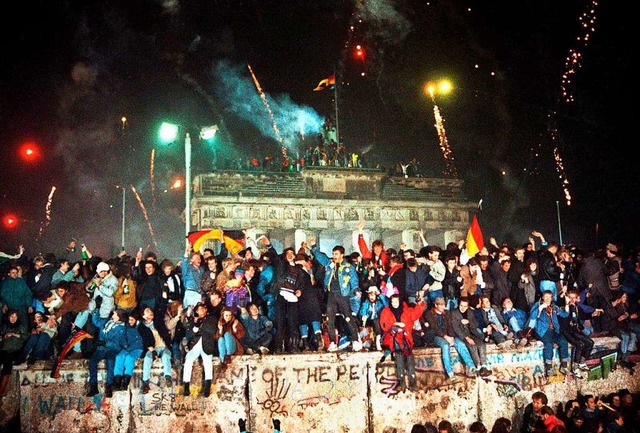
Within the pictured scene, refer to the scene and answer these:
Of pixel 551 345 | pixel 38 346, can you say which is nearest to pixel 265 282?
pixel 38 346

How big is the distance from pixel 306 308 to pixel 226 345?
2031mm

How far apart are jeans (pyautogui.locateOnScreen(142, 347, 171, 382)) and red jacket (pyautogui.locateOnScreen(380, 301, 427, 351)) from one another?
4.48m

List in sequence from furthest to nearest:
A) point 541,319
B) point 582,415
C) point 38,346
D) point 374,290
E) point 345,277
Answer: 1. point 541,319
2. point 345,277
3. point 374,290
4. point 582,415
5. point 38,346

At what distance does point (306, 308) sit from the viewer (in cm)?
1288

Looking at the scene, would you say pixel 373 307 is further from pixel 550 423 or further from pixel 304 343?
pixel 550 423

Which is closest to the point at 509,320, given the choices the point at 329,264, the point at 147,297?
the point at 329,264

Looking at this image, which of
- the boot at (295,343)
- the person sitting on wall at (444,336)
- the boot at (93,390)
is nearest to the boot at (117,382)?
the boot at (93,390)

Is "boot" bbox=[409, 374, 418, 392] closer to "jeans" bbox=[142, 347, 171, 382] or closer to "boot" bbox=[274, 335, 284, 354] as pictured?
"boot" bbox=[274, 335, 284, 354]

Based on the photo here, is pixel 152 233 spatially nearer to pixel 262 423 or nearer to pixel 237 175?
pixel 237 175

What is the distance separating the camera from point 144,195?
56.2 m

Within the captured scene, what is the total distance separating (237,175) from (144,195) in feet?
47.8

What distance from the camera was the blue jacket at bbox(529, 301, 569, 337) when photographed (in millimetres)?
13453

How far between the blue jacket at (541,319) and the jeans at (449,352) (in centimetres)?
192

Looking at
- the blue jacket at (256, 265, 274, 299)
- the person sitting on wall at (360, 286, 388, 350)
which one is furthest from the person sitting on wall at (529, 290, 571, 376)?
the blue jacket at (256, 265, 274, 299)
